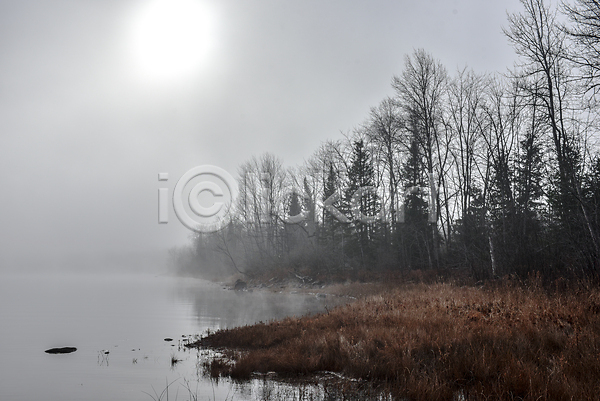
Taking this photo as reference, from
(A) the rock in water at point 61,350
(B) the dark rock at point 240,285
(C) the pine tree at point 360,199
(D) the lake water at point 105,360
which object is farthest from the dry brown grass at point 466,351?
(B) the dark rock at point 240,285

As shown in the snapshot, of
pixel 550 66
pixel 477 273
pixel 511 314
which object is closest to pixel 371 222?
pixel 477 273

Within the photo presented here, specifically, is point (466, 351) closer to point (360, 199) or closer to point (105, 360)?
point (105, 360)

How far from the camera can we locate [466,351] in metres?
6.25

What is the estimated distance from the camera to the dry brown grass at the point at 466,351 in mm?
5125

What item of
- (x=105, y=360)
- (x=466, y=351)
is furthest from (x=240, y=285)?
(x=466, y=351)

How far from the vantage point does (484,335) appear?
693 centimetres

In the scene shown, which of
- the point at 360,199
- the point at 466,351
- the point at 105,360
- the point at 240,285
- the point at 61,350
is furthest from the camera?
the point at 240,285

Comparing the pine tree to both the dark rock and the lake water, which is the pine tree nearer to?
the dark rock

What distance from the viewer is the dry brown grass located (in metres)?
5.12

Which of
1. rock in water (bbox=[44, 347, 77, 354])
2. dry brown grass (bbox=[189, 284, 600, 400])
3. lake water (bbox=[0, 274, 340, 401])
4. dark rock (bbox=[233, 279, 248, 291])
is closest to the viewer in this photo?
dry brown grass (bbox=[189, 284, 600, 400])

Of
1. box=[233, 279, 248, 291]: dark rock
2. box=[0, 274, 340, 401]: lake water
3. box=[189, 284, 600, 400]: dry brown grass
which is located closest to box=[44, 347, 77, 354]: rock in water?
box=[0, 274, 340, 401]: lake water

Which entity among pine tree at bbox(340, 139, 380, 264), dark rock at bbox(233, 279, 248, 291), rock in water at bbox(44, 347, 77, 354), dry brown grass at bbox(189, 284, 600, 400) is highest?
pine tree at bbox(340, 139, 380, 264)

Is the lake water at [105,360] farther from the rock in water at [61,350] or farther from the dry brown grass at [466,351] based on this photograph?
the dry brown grass at [466,351]

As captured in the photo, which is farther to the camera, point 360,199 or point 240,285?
point 240,285
